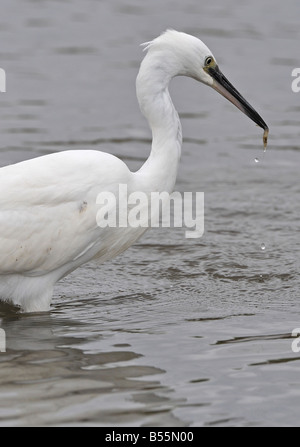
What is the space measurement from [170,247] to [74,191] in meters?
2.35

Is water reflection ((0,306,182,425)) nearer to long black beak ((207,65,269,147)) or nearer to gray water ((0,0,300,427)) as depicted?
gray water ((0,0,300,427))

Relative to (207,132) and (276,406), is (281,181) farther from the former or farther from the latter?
(276,406)

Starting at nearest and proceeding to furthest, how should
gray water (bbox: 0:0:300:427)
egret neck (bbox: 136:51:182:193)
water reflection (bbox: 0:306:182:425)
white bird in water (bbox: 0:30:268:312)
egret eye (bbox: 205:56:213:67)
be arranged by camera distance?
1. water reflection (bbox: 0:306:182:425)
2. gray water (bbox: 0:0:300:427)
3. white bird in water (bbox: 0:30:268:312)
4. egret neck (bbox: 136:51:182:193)
5. egret eye (bbox: 205:56:213:67)

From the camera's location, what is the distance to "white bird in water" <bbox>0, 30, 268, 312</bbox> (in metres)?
6.91

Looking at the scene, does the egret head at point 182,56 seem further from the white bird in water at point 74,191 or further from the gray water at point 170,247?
the gray water at point 170,247

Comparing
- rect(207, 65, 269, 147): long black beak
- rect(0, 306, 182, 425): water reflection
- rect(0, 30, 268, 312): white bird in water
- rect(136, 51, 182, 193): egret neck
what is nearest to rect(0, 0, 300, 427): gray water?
rect(0, 306, 182, 425): water reflection

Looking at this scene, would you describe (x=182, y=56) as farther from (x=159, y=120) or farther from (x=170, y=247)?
(x=170, y=247)

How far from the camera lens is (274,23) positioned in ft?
54.3

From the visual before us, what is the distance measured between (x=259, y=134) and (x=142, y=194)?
5636 millimetres

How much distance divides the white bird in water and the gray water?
359mm

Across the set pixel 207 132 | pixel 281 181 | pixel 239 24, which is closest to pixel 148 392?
pixel 281 181

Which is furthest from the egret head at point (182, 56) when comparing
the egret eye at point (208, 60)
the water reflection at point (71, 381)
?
the water reflection at point (71, 381)

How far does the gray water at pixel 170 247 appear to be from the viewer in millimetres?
5906

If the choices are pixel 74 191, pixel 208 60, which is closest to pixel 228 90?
pixel 208 60
